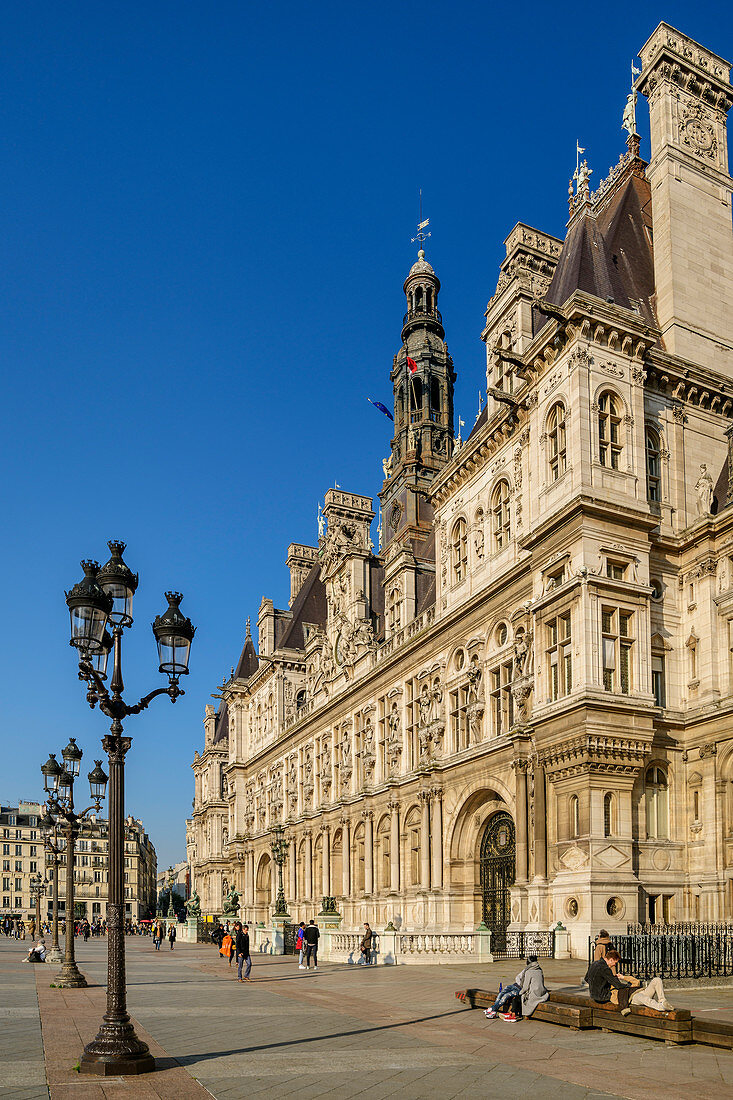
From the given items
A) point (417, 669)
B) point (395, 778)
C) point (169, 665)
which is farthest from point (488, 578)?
point (169, 665)

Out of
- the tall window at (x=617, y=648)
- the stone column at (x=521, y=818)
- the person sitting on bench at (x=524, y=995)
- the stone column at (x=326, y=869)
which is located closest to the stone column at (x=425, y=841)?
the stone column at (x=521, y=818)

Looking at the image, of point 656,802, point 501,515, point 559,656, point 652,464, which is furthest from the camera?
point 501,515

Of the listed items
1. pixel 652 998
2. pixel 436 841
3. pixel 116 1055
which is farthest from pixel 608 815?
pixel 116 1055

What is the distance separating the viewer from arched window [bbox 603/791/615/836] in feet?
91.7

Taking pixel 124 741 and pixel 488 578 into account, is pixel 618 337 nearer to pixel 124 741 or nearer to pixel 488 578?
pixel 488 578

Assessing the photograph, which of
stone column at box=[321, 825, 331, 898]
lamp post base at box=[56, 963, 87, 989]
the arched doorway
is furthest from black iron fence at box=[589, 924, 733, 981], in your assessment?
stone column at box=[321, 825, 331, 898]

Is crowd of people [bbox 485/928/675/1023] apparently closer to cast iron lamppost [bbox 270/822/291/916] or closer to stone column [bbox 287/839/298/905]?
cast iron lamppost [bbox 270/822/291/916]

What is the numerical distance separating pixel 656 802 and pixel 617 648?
478 cm

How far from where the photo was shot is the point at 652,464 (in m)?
32.8

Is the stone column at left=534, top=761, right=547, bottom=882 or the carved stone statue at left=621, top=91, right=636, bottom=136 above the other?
the carved stone statue at left=621, top=91, right=636, bottom=136

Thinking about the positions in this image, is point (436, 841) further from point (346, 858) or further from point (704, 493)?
point (704, 493)

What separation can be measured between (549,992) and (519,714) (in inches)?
637

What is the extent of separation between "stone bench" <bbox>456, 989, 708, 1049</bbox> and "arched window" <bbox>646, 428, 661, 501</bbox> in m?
19.0

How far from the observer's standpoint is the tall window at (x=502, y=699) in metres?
34.9
